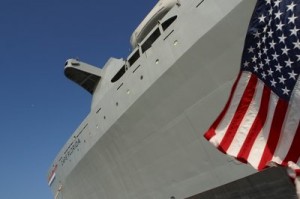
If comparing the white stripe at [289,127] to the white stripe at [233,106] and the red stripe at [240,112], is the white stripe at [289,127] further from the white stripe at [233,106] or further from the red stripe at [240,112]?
the white stripe at [233,106]

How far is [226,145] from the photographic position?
16.2ft

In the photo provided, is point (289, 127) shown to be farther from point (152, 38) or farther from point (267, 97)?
point (152, 38)

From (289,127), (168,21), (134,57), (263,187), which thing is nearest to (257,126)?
(289,127)

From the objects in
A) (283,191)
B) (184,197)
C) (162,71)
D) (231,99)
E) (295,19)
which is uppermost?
(162,71)

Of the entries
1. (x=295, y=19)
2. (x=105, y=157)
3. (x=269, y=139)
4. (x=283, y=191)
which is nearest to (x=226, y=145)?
(x=269, y=139)

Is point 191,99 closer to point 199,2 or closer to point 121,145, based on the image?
point 199,2

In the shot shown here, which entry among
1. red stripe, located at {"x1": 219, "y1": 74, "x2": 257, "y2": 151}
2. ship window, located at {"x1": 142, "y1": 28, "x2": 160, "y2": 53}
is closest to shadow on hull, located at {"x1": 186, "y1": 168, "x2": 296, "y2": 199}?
red stripe, located at {"x1": 219, "y1": 74, "x2": 257, "y2": 151}

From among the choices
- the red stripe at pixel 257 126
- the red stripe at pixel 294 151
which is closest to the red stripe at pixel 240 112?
the red stripe at pixel 257 126

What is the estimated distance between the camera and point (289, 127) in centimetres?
468

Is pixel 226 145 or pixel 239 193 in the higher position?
pixel 226 145

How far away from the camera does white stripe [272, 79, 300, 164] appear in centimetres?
461

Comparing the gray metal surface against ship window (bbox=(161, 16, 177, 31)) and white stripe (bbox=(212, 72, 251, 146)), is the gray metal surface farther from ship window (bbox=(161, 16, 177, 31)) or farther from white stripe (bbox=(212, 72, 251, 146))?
white stripe (bbox=(212, 72, 251, 146))

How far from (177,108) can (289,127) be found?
13.9 ft

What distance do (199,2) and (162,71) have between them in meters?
2.11
